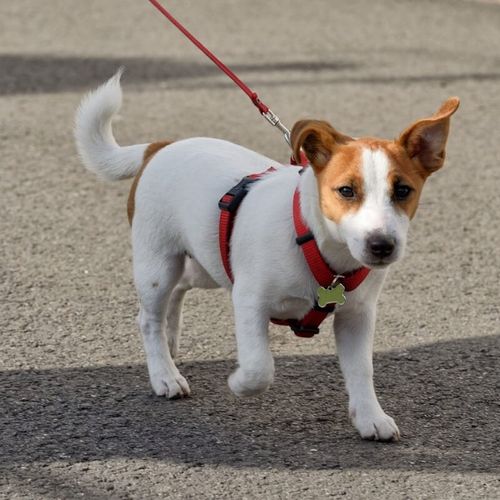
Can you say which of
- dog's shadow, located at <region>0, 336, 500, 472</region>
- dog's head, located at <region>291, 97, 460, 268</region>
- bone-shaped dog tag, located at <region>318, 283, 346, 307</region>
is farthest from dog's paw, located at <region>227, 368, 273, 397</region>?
dog's head, located at <region>291, 97, 460, 268</region>

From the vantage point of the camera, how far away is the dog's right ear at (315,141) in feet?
13.1

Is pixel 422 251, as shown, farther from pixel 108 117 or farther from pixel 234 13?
pixel 234 13

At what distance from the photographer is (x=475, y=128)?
8844mm

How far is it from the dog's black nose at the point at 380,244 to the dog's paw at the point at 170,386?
1.15m

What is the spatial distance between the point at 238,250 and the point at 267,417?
0.62 metres

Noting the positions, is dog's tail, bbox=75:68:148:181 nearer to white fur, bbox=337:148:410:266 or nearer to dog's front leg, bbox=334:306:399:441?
dog's front leg, bbox=334:306:399:441

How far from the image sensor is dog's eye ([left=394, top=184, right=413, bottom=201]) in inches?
153

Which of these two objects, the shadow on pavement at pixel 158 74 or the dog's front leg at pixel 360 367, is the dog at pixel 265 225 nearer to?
the dog's front leg at pixel 360 367

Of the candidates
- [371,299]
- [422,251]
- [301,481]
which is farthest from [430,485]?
[422,251]

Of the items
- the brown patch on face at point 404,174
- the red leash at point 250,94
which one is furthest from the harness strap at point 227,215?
the brown patch on face at point 404,174

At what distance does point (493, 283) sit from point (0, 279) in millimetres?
2280

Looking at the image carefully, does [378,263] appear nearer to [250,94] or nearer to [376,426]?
[376,426]

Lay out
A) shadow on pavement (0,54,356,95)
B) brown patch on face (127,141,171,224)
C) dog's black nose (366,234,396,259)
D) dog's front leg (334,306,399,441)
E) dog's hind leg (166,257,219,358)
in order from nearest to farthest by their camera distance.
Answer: dog's black nose (366,234,396,259)
dog's front leg (334,306,399,441)
brown patch on face (127,141,171,224)
dog's hind leg (166,257,219,358)
shadow on pavement (0,54,356,95)

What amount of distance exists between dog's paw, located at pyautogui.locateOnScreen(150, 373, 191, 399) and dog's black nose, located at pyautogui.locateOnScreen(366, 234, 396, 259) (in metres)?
1.15
